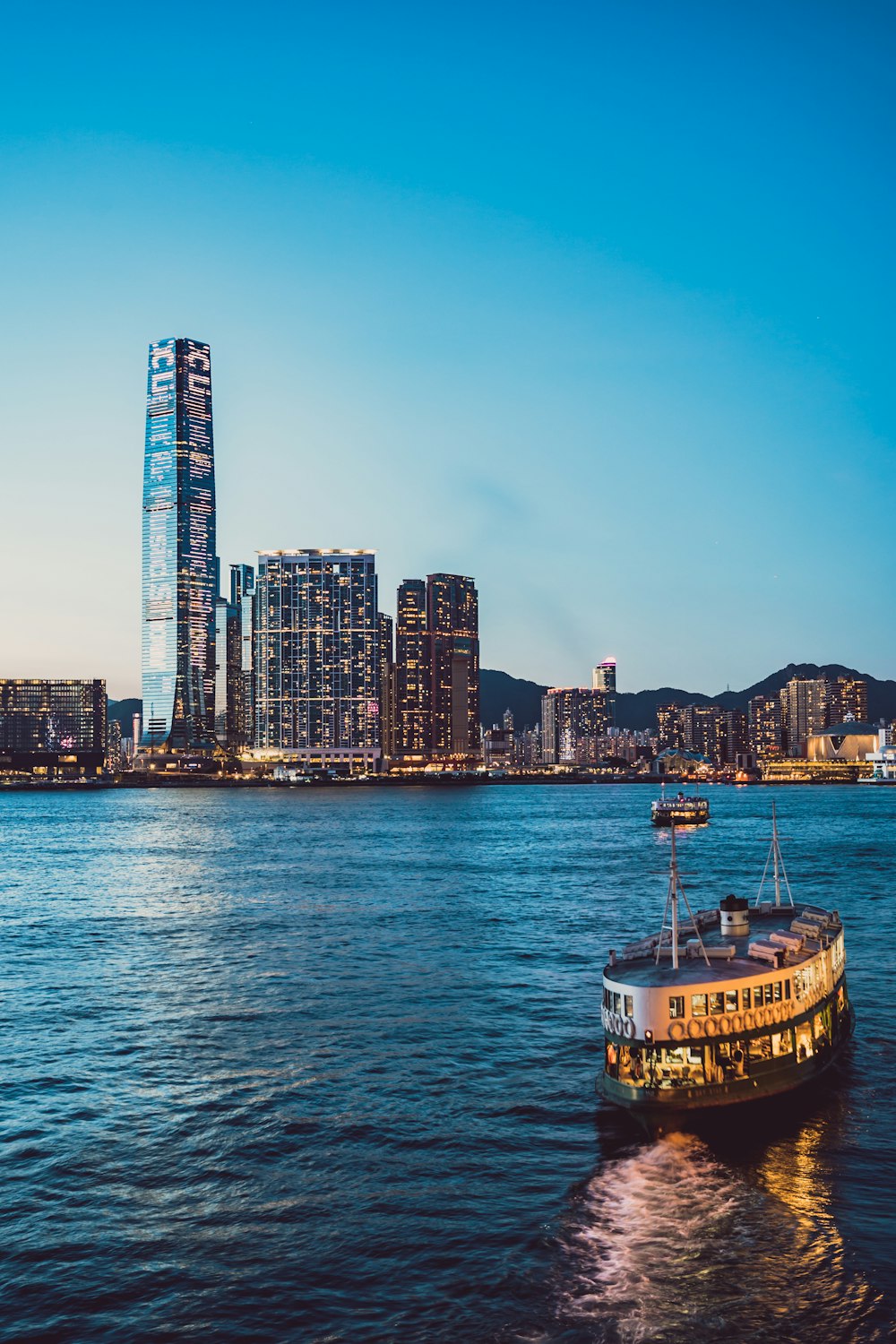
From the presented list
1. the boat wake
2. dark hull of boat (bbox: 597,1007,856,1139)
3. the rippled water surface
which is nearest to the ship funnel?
the rippled water surface

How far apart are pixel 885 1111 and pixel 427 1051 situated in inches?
681

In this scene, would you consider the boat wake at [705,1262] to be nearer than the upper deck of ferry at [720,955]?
Yes

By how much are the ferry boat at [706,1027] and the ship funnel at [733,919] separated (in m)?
4.24

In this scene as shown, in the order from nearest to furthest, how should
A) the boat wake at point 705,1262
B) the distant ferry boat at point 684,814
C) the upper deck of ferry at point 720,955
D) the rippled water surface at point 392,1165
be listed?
the boat wake at point 705,1262 < the rippled water surface at point 392,1165 < the upper deck of ferry at point 720,955 < the distant ferry boat at point 684,814

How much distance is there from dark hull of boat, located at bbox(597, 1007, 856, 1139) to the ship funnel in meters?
8.13

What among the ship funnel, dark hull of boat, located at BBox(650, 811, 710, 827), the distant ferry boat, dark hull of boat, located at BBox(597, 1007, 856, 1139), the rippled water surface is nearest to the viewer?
the rippled water surface

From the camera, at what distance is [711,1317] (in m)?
22.3

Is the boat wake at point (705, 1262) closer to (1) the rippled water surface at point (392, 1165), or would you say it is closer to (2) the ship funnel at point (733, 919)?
(1) the rippled water surface at point (392, 1165)

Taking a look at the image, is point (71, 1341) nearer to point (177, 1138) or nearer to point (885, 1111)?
point (177, 1138)

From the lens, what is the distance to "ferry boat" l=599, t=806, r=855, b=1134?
31797 mm

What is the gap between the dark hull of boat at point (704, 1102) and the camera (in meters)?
31.7

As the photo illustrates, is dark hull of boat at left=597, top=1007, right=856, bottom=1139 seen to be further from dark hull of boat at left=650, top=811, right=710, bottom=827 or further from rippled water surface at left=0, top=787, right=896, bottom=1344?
dark hull of boat at left=650, top=811, right=710, bottom=827

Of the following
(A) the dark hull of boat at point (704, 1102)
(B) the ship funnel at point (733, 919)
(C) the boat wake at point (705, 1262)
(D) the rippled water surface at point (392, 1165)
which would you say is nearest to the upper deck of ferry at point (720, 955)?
(B) the ship funnel at point (733, 919)

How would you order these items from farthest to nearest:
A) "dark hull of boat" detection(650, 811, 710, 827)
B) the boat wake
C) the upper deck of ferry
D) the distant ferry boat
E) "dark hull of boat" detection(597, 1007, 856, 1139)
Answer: the distant ferry boat
"dark hull of boat" detection(650, 811, 710, 827)
the upper deck of ferry
"dark hull of boat" detection(597, 1007, 856, 1139)
the boat wake
